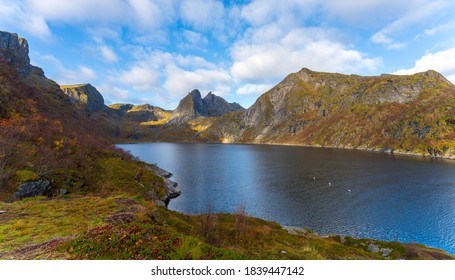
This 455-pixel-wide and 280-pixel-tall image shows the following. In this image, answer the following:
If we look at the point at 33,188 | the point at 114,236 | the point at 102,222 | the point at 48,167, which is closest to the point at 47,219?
the point at 102,222

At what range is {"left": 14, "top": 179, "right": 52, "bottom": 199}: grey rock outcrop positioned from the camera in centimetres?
3385

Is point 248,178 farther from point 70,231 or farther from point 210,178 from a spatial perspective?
point 70,231

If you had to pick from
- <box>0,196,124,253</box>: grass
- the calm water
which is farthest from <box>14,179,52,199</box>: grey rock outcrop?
the calm water

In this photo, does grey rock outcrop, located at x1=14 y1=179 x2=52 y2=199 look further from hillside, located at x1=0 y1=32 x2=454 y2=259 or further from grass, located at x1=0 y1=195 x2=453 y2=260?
grass, located at x1=0 y1=195 x2=453 y2=260

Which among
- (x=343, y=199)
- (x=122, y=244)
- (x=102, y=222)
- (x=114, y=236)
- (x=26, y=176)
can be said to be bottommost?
(x=343, y=199)

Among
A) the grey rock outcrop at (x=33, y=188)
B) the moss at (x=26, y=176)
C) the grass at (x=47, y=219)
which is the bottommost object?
the grey rock outcrop at (x=33, y=188)

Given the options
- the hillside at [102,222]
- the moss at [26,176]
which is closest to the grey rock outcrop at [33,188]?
the hillside at [102,222]

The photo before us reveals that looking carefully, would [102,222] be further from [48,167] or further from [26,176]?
[48,167]

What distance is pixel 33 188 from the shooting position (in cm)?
3662

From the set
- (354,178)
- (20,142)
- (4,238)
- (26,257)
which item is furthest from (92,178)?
(354,178)

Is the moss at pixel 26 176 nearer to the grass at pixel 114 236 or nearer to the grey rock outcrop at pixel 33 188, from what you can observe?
the grey rock outcrop at pixel 33 188

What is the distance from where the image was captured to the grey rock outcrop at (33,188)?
3385cm

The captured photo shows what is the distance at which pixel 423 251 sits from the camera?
119 feet
